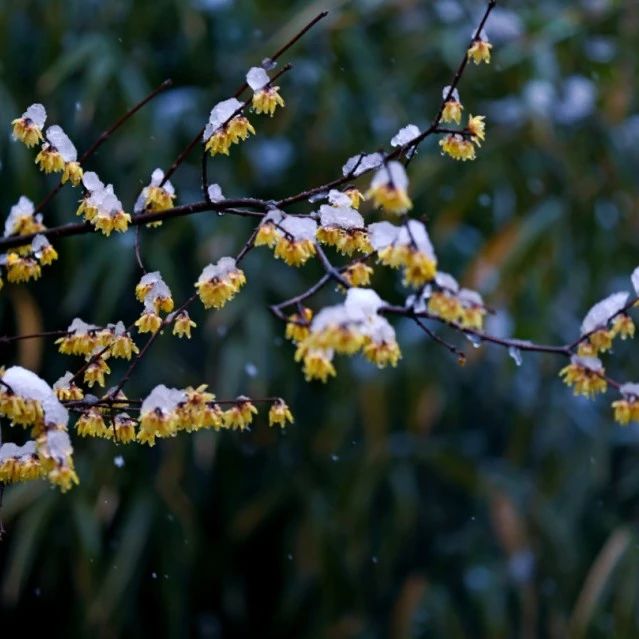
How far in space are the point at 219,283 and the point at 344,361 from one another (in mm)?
1628

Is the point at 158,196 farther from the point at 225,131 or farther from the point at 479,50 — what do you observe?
the point at 479,50

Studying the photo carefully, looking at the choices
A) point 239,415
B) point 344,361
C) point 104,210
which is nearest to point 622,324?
point 239,415

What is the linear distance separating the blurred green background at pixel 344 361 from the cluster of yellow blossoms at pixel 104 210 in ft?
4.56

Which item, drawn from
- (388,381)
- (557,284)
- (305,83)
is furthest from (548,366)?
(305,83)

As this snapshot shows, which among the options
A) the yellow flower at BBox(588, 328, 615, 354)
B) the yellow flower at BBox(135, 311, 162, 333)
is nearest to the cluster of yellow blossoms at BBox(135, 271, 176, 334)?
the yellow flower at BBox(135, 311, 162, 333)

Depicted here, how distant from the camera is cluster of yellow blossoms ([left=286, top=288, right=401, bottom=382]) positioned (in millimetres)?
660

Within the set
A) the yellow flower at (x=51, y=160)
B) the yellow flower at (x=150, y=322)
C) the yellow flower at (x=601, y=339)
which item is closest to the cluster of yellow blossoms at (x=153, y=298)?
the yellow flower at (x=150, y=322)

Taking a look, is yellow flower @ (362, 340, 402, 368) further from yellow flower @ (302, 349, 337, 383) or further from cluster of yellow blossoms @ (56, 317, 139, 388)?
cluster of yellow blossoms @ (56, 317, 139, 388)

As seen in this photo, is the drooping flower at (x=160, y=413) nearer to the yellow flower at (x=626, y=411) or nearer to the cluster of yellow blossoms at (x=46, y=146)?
the cluster of yellow blossoms at (x=46, y=146)

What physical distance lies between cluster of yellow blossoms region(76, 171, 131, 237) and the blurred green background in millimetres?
1389

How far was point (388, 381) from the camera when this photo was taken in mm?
2471

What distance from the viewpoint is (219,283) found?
791 mm

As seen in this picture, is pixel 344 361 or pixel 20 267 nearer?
pixel 20 267

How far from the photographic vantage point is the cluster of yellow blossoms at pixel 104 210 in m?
0.82
